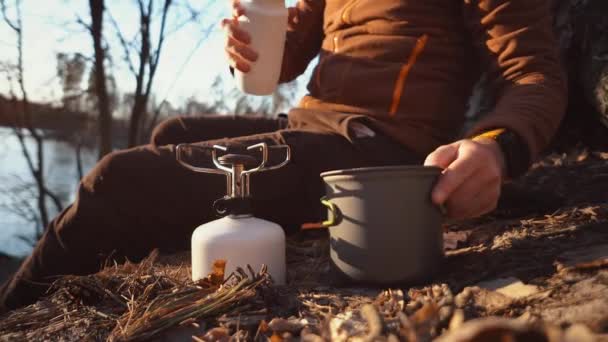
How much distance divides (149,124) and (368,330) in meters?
3.72

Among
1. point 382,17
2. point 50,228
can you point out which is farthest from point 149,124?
point 382,17

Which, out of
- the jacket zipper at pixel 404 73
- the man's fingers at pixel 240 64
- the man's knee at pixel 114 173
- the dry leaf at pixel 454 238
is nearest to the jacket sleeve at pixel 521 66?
the jacket zipper at pixel 404 73

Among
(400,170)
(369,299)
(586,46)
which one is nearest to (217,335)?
(369,299)

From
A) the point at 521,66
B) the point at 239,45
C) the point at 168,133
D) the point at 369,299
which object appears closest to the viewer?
the point at 369,299

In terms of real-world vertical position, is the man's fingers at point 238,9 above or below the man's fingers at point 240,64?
above

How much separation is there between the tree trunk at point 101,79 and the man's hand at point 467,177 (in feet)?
10.1

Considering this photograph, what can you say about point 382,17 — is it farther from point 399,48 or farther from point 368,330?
point 368,330

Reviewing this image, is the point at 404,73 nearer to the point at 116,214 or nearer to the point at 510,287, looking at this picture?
the point at 510,287

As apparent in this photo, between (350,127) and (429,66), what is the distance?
30 cm

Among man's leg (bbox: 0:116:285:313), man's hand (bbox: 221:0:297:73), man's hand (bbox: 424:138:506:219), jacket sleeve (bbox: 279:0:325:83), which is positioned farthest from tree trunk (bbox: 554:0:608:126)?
man's leg (bbox: 0:116:285:313)

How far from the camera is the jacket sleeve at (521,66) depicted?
1186 mm

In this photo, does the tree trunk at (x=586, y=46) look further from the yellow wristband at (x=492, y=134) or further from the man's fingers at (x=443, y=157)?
the man's fingers at (x=443, y=157)

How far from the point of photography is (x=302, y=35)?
7.02 ft

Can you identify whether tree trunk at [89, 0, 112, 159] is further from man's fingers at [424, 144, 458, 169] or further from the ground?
man's fingers at [424, 144, 458, 169]
